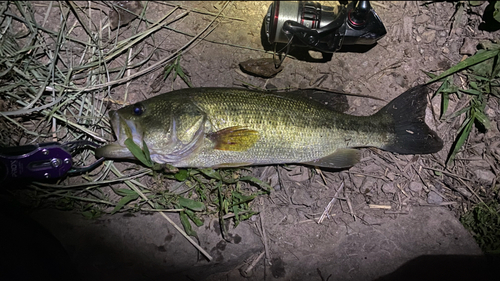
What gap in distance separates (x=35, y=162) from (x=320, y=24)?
3.06 m

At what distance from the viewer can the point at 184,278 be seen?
2795 millimetres

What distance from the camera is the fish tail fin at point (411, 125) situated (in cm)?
315

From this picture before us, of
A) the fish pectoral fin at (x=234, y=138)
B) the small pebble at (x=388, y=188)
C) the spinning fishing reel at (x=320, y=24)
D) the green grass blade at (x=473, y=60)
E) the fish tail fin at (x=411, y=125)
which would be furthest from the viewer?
the green grass blade at (x=473, y=60)

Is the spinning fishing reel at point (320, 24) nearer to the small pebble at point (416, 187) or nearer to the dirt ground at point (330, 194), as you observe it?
the dirt ground at point (330, 194)

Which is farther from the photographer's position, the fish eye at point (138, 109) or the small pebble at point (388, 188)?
the small pebble at point (388, 188)

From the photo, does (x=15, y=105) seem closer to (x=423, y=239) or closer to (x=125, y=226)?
(x=125, y=226)

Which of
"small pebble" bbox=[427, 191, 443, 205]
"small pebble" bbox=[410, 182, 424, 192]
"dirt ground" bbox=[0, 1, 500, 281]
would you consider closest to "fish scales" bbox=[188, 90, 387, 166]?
"dirt ground" bbox=[0, 1, 500, 281]

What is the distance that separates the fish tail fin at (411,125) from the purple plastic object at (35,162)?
10.8ft

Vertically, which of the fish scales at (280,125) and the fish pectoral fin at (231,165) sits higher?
the fish scales at (280,125)

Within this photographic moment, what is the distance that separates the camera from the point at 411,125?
3.17m

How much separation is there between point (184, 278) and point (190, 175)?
1006 millimetres

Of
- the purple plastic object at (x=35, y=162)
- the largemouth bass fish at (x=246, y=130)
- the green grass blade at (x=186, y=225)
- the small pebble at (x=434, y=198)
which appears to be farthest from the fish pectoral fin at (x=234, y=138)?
the small pebble at (x=434, y=198)

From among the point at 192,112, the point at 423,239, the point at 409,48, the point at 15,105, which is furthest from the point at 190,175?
the point at 409,48

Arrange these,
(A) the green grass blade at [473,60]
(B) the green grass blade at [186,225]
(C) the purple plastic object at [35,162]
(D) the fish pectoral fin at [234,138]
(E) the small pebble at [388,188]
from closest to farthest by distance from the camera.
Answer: (C) the purple plastic object at [35,162] < (D) the fish pectoral fin at [234,138] < (B) the green grass blade at [186,225] < (E) the small pebble at [388,188] < (A) the green grass blade at [473,60]
